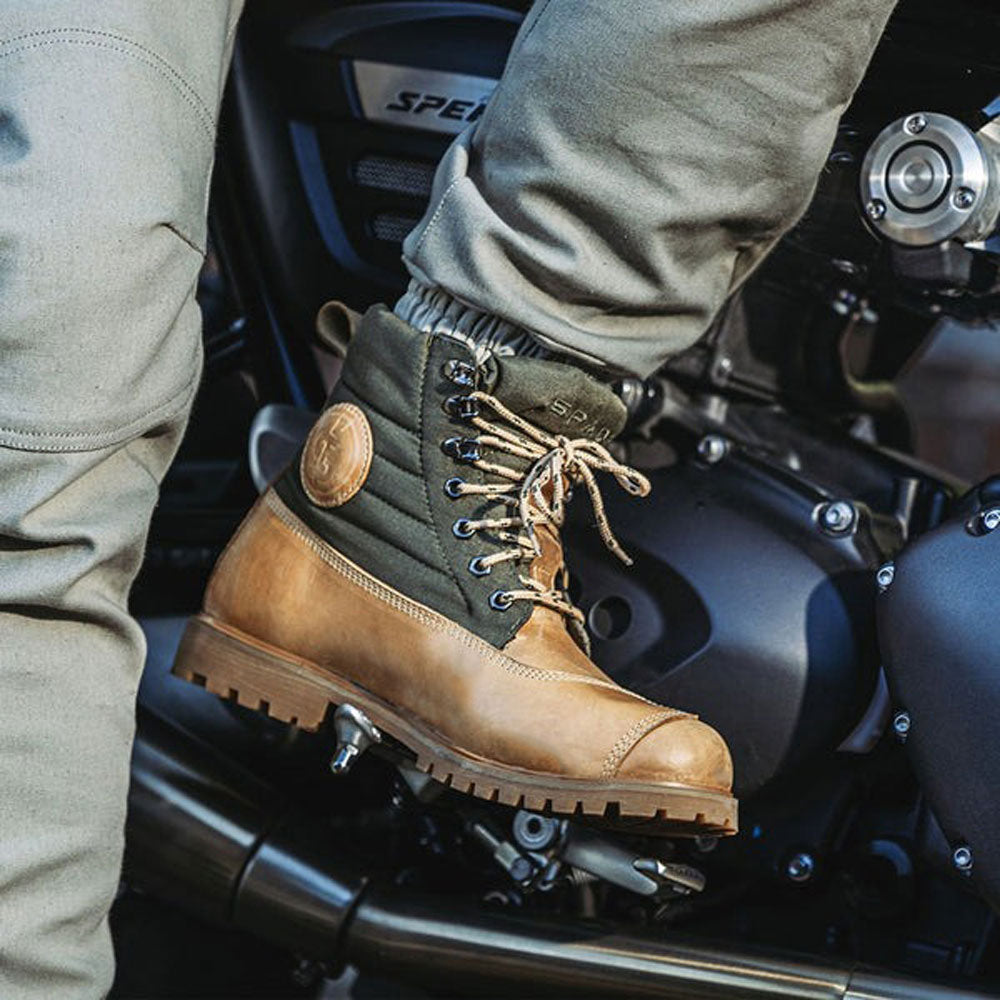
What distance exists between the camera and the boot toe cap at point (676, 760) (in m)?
0.88

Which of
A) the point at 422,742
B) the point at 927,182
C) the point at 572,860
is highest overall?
the point at 927,182

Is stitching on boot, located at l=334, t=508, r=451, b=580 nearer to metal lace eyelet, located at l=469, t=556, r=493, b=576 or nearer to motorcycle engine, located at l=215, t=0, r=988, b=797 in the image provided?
metal lace eyelet, located at l=469, t=556, r=493, b=576

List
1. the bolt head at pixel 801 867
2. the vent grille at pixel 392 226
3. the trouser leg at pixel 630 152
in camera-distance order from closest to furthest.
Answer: the trouser leg at pixel 630 152, the bolt head at pixel 801 867, the vent grille at pixel 392 226

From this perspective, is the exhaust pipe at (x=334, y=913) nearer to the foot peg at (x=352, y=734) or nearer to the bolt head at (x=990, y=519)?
the foot peg at (x=352, y=734)

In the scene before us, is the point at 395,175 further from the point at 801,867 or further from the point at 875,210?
the point at 801,867

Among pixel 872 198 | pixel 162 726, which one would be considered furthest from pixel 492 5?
pixel 162 726

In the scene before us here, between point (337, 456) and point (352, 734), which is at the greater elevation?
point (337, 456)

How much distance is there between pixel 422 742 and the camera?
94cm

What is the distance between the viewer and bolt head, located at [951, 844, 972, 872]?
3.07 feet

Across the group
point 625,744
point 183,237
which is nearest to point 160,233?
point 183,237

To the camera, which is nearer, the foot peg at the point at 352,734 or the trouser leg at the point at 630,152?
the trouser leg at the point at 630,152

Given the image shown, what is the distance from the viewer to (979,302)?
108cm

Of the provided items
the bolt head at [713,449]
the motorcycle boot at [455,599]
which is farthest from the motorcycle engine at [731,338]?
the motorcycle boot at [455,599]

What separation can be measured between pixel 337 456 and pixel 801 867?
41 cm
